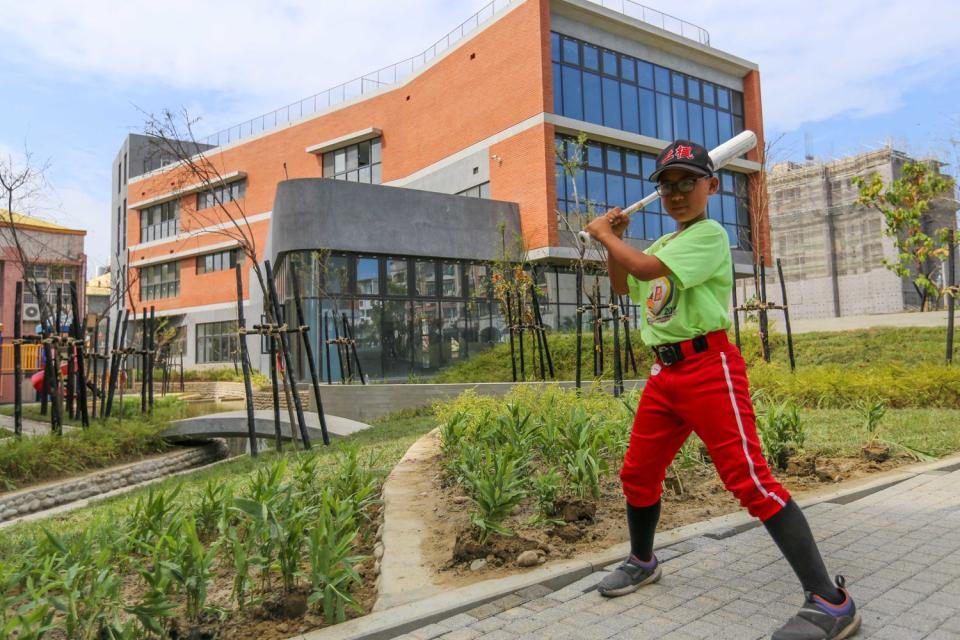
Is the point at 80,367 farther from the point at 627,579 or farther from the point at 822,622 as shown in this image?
the point at 822,622

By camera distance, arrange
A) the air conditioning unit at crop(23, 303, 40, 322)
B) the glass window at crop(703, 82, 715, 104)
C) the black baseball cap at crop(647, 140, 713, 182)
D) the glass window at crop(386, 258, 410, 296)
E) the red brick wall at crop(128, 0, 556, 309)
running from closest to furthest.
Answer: the black baseball cap at crop(647, 140, 713, 182) < the glass window at crop(386, 258, 410, 296) < the red brick wall at crop(128, 0, 556, 309) < the air conditioning unit at crop(23, 303, 40, 322) < the glass window at crop(703, 82, 715, 104)

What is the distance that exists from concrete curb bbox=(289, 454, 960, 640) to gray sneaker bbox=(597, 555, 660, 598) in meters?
0.27

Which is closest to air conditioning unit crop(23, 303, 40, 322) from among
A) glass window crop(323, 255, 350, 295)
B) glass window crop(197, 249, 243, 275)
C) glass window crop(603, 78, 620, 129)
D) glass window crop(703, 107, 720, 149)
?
glass window crop(197, 249, 243, 275)

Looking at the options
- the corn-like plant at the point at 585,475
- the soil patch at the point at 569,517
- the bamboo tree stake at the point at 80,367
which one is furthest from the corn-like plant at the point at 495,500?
the bamboo tree stake at the point at 80,367

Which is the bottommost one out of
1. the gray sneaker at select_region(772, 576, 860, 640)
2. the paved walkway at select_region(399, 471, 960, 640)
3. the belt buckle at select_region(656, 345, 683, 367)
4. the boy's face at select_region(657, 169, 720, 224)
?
the paved walkway at select_region(399, 471, 960, 640)

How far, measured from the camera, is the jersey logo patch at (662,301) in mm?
2900

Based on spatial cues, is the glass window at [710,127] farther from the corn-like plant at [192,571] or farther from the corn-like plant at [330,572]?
the corn-like plant at [192,571]

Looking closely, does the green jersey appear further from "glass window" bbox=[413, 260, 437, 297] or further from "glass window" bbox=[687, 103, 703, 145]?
"glass window" bbox=[687, 103, 703, 145]

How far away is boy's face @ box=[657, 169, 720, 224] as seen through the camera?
9.83 ft

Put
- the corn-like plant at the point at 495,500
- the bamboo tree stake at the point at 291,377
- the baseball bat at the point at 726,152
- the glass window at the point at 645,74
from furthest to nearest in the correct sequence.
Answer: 1. the glass window at the point at 645,74
2. the bamboo tree stake at the point at 291,377
3. the corn-like plant at the point at 495,500
4. the baseball bat at the point at 726,152

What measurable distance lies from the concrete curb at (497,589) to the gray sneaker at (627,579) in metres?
0.27

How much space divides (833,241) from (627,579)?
1818 inches

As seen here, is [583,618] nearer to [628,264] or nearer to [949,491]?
[628,264]

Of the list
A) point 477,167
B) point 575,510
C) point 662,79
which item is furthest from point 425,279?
point 575,510
